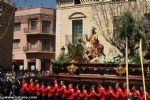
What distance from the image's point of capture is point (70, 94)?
18.9 m

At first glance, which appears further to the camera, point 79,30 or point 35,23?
point 35,23

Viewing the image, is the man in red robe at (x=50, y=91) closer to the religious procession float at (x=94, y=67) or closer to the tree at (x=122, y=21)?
the religious procession float at (x=94, y=67)

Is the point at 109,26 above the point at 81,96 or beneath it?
above

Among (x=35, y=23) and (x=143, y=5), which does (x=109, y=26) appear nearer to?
(x=143, y=5)

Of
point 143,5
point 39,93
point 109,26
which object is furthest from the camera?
point 109,26

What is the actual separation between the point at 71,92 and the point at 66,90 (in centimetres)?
31

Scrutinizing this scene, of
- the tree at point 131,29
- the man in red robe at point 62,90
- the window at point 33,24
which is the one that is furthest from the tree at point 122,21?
the window at point 33,24

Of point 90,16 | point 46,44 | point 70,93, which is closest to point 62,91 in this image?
point 70,93

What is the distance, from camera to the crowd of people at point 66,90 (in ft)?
56.9

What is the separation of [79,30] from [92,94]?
1340 cm

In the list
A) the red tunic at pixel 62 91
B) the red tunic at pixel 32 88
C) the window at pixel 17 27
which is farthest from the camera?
the window at pixel 17 27

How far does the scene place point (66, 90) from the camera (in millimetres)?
19062

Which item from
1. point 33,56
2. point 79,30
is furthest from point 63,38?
point 33,56

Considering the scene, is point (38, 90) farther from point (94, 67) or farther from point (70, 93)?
point (94, 67)
